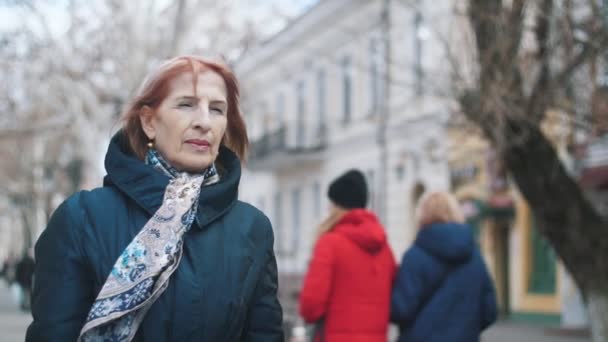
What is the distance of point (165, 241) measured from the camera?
3.05 m

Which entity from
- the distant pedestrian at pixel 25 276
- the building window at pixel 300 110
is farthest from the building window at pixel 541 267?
the building window at pixel 300 110

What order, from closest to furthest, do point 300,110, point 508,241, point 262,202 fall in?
point 508,241 < point 300,110 < point 262,202

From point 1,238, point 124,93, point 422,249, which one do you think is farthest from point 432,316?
point 1,238

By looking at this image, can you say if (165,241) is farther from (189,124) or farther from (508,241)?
(508,241)

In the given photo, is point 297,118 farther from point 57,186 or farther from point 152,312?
point 152,312

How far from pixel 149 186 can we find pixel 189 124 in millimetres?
194

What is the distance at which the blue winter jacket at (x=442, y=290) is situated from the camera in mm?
7270

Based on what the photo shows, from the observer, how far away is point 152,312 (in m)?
3.03

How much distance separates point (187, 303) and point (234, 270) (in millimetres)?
167

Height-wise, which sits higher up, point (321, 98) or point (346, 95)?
point (321, 98)

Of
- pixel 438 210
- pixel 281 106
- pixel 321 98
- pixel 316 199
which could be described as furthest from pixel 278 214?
pixel 438 210

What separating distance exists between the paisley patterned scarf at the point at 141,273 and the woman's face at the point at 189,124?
110mm

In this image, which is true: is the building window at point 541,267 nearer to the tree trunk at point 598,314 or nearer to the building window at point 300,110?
the tree trunk at point 598,314

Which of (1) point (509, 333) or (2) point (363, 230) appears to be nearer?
(2) point (363, 230)
